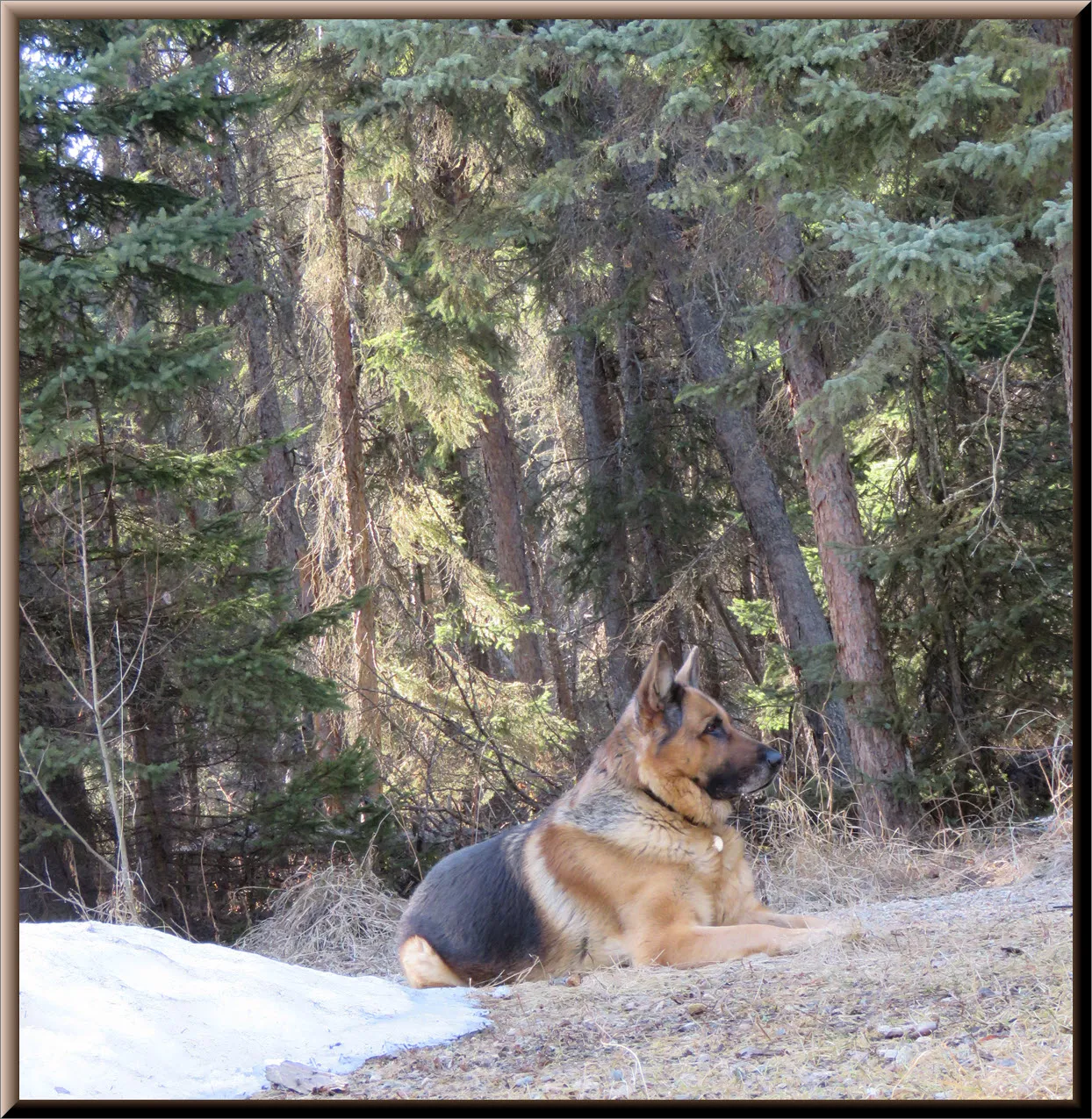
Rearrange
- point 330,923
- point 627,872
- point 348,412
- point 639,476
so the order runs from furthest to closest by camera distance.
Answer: point 639,476 → point 348,412 → point 330,923 → point 627,872

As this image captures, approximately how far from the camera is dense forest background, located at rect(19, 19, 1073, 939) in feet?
22.7

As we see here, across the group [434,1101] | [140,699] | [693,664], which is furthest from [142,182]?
[434,1101]

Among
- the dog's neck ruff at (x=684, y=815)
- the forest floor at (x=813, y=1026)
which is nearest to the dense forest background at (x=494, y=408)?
the dog's neck ruff at (x=684, y=815)

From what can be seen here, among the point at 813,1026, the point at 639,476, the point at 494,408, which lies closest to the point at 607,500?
the point at 639,476

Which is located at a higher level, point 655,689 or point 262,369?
point 262,369

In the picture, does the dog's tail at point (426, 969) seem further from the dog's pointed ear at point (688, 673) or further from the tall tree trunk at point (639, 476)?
the tall tree trunk at point (639, 476)

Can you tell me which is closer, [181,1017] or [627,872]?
[181,1017]

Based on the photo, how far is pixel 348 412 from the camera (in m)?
15.4

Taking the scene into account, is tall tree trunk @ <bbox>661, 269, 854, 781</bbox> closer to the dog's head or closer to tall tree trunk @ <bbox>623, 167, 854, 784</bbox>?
tall tree trunk @ <bbox>623, 167, 854, 784</bbox>

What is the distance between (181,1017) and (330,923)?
4.29 m

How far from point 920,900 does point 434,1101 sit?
3943 millimetres

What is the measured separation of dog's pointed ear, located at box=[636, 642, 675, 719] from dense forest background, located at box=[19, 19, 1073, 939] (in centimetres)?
247

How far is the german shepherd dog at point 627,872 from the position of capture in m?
6.14

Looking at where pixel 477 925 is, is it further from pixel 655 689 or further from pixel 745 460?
pixel 745 460
